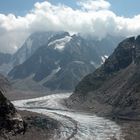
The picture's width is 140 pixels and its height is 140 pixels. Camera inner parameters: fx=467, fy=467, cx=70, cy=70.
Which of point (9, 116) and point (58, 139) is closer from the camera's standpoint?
point (9, 116)

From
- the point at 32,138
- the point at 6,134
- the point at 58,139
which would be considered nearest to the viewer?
the point at 6,134

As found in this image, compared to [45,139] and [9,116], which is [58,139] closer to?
[45,139]

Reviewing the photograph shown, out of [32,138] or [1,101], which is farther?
[32,138]

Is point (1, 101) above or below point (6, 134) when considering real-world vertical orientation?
above

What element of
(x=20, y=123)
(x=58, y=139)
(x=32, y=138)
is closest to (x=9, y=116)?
(x=20, y=123)

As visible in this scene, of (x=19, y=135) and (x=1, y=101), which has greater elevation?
(x=1, y=101)

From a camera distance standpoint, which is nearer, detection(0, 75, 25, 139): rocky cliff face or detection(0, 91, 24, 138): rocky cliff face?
detection(0, 75, 25, 139): rocky cliff face

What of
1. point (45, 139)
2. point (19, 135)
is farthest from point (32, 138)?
point (19, 135)

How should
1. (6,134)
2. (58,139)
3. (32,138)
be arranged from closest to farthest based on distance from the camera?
(6,134) < (32,138) < (58,139)

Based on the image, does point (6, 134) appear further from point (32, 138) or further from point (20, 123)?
point (32, 138)

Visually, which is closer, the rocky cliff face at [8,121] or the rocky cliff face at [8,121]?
the rocky cliff face at [8,121]
